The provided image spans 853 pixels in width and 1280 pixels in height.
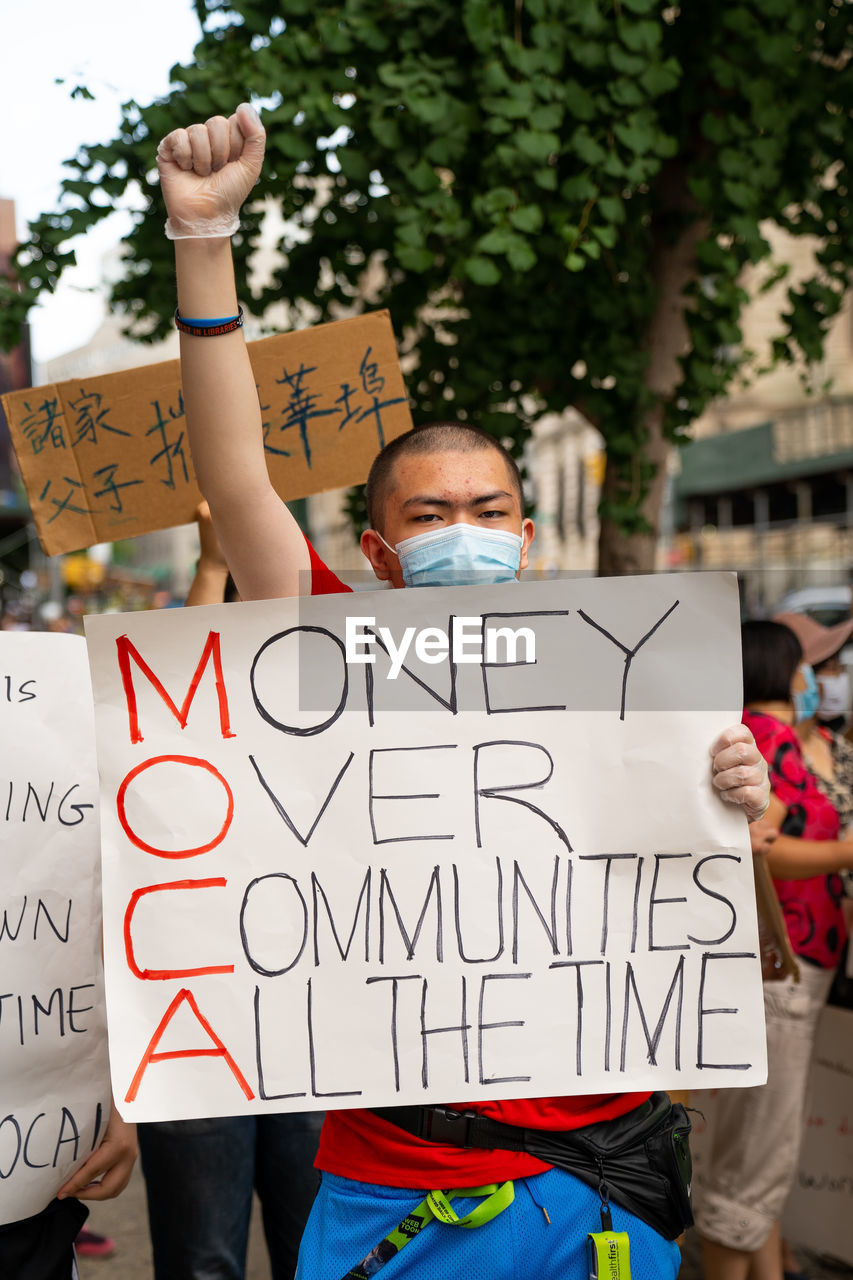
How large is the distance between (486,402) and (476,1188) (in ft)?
10.7

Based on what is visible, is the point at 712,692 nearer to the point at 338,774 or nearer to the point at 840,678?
the point at 338,774

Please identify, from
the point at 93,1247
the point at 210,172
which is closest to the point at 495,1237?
the point at 210,172

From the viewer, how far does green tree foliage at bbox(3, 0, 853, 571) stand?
3363 millimetres

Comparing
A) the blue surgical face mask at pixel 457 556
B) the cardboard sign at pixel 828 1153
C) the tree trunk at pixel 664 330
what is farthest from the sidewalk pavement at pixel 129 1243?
the tree trunk at pixel 664 330

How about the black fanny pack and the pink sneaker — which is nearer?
the black fanny pack

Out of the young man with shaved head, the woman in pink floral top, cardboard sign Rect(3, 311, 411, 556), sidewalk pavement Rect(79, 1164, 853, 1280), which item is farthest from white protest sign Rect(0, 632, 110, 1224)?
sidewalk pavement Rect(79, 1164, 853, 1280)

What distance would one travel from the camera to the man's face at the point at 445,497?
1615mm

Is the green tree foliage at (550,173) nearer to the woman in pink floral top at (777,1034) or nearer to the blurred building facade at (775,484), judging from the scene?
the woman in pink floral top at (777,1034)

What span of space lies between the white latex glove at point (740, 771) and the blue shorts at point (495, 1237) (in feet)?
1.67

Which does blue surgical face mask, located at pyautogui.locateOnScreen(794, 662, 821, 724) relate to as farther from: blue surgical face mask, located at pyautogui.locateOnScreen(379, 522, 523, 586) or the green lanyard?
the green lanyard

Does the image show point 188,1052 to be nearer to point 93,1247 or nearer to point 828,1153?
point 828,1153

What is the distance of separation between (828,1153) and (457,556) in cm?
246

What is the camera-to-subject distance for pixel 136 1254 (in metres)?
3.56

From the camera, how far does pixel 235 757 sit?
1505mm
